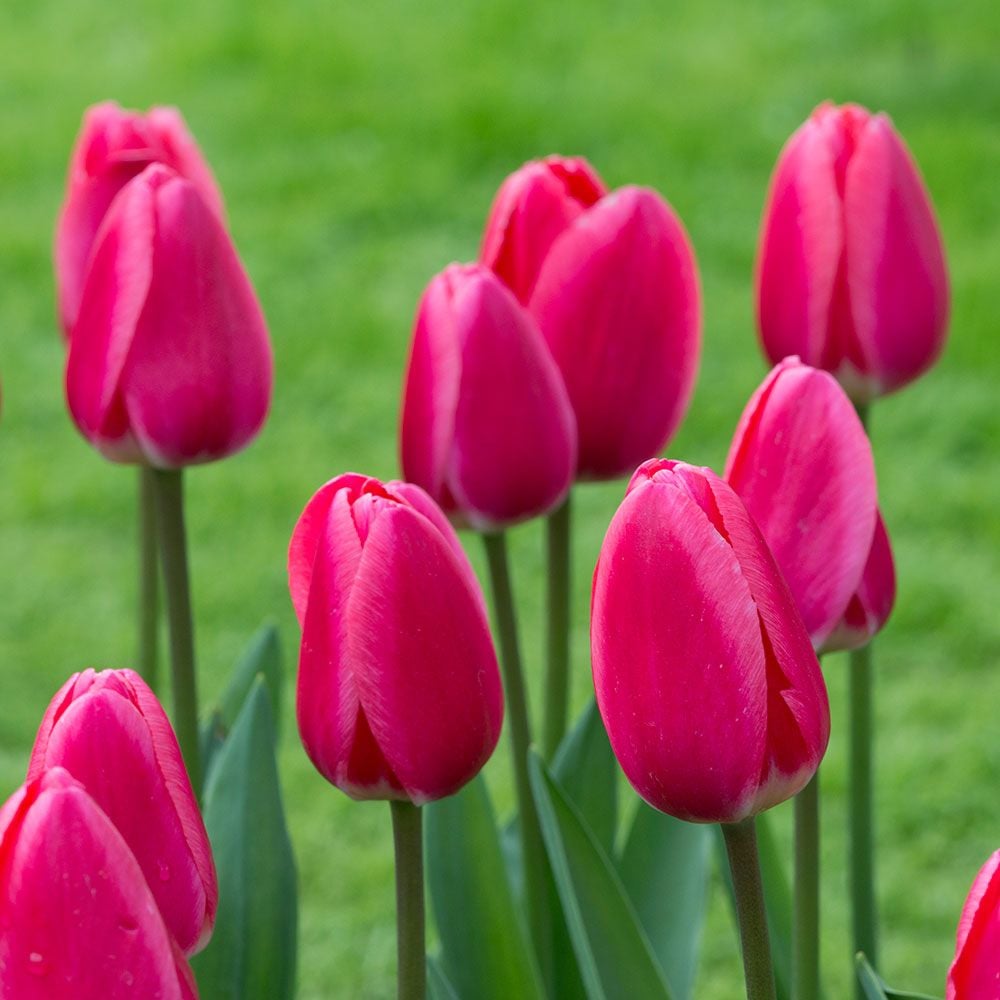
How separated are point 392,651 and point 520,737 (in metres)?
0.32

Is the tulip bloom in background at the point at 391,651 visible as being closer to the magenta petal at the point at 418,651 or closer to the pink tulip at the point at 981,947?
the magenta petal at the point at 418,651

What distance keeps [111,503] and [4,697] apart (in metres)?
0.52

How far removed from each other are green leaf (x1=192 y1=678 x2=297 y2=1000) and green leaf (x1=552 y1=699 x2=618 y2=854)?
17 cm

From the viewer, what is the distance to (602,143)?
409 cm

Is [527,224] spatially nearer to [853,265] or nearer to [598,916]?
[853,265]

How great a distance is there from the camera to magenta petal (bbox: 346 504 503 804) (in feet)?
2.16

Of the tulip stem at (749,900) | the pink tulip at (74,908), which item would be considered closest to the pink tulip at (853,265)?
the tulip stem at (749,900)

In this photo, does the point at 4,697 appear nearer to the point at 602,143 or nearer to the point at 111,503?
the point at 111,503

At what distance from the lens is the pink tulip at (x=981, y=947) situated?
56 cm

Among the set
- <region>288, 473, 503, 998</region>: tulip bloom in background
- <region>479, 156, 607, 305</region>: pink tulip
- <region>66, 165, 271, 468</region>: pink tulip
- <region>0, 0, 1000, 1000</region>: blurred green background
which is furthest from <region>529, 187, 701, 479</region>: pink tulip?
<region>0, 0, 1000, 1000</region>: blurred green background

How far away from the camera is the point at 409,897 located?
0.71 metres

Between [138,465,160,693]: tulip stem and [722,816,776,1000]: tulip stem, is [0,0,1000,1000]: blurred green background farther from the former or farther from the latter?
[722,816,776,1000]: tulip stem

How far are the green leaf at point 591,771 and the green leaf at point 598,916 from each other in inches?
8.2

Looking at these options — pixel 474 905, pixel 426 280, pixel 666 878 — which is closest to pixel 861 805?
pixel 666 878
